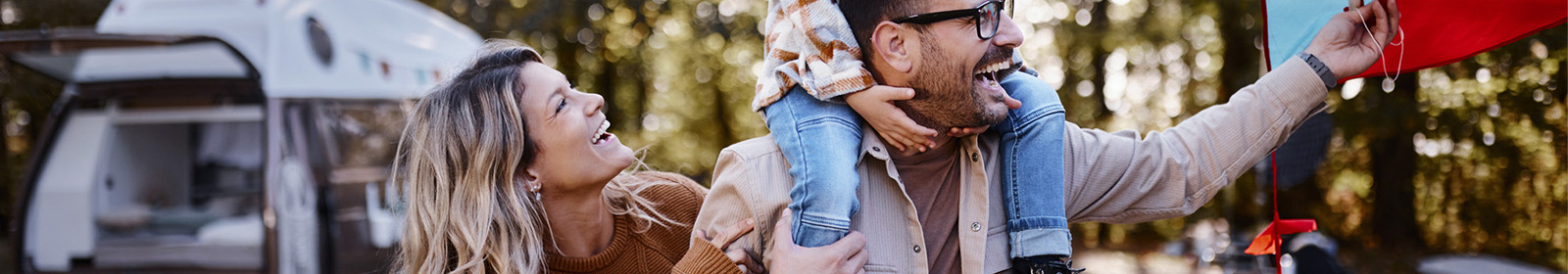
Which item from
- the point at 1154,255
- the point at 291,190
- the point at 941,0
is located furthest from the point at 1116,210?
the point at 1154,255

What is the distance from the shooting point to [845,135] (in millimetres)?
1997

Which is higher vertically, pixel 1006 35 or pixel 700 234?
pixel 1006 35

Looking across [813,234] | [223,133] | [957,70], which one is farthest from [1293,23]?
[223,133]

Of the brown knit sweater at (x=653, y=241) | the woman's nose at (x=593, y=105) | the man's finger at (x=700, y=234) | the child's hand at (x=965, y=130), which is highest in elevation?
the woman's nose at (x=593, y=105)

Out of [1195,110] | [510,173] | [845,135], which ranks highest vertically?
[845,135]

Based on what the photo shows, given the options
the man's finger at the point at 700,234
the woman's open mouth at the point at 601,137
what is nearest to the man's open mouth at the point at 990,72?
the man's finger at the point at 700,234

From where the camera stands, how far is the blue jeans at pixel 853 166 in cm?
192

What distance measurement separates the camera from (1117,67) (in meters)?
16.0

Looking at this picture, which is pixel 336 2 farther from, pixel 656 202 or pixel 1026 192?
pixel 1026 192

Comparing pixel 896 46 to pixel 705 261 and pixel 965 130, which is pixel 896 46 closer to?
pixel 965 130

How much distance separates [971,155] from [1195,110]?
42.6ft

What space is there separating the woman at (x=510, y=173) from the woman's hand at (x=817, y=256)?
0.55 m

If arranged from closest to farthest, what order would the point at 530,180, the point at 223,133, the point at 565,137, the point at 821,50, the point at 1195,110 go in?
1. the point at 821,50
2. the point at 565,137
3. the point at 530,180
4. the point at 223,133
5. the point at 1195,110

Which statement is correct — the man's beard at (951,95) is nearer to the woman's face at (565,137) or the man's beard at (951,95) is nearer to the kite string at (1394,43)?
the kite string at (1394,43)
